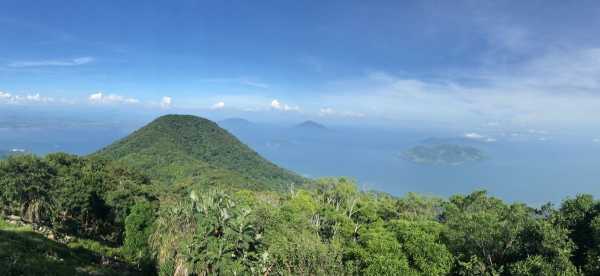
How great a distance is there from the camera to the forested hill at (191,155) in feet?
293

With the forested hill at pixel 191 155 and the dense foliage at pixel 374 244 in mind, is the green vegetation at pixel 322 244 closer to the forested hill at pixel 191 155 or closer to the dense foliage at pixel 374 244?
the dense foliage at pixel 374 244

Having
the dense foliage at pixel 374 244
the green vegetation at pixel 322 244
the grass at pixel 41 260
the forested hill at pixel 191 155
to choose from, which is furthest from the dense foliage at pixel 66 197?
the forested hill at pixel 191 155

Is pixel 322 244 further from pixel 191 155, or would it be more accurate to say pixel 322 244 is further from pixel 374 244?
pixel 191 155

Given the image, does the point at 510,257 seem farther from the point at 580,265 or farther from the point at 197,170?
the point at 197,170

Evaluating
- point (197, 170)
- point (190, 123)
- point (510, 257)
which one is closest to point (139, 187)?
point (510, 257)

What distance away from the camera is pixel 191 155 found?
127625 millimetres

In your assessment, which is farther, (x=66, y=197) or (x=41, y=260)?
(x=66, y=197)

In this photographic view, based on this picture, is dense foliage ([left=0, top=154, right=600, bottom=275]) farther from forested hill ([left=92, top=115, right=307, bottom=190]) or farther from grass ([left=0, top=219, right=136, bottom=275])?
forested hill ([left=92, top=115, right=307, bottom=190])

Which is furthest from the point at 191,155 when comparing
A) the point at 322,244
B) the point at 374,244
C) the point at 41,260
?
the point at 322,244

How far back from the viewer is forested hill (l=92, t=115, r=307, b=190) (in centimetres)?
8925

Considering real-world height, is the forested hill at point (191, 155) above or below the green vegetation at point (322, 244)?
below

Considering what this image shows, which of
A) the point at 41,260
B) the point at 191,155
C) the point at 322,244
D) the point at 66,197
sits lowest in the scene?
the point at 191,155

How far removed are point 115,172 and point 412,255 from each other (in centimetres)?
4057

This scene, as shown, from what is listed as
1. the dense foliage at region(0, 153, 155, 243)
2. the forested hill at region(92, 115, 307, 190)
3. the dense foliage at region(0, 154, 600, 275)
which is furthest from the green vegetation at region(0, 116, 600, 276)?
the forested hill at region(92, 115, 307, 190)
